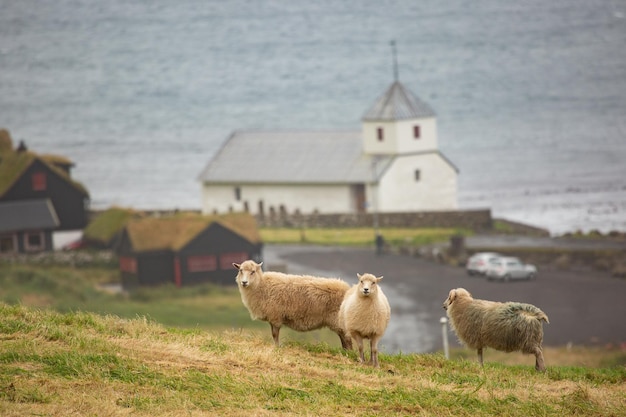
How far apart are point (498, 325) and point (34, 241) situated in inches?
2187

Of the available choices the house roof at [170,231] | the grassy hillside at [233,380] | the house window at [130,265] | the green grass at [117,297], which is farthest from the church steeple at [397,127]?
the grassy hillside at [233,380]

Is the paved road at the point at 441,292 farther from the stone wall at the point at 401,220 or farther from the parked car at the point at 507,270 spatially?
the stone wall at the point at 401,220

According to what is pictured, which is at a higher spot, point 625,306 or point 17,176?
point 17,176

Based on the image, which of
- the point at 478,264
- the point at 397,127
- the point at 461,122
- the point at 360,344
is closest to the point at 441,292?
the point at 478,264

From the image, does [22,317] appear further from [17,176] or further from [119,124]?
[119,124]

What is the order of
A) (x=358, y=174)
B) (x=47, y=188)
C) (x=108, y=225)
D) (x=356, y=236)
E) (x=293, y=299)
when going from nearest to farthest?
1. (x=293, y=299)
2. (x=356, y=236)
3. (x=108, y=225)
4. (x=47, y=188)
5. (x=358, y=174)

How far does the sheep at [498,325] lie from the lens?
20.3 meters

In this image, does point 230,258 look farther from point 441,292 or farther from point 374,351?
point 374,351

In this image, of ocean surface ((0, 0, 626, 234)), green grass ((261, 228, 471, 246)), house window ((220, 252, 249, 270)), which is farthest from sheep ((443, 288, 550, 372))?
ocean surface ((0, 0, 626, 234))

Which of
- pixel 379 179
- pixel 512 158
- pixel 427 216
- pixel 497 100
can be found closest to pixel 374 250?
pixel 427 216

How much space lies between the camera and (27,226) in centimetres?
7319

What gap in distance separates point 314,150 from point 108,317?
204ft

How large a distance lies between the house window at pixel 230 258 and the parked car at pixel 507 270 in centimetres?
1070

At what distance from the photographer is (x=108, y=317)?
69.5 feet
